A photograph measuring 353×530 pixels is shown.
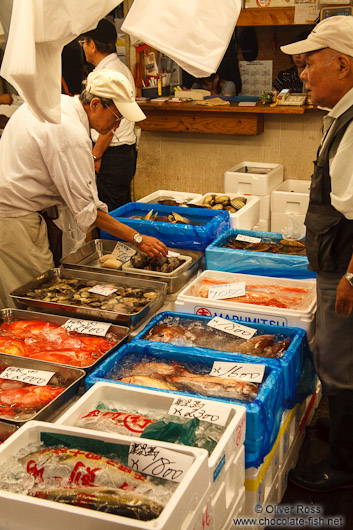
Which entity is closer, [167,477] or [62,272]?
[167,477]

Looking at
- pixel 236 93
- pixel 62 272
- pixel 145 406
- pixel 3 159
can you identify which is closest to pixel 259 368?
pixel 145 406

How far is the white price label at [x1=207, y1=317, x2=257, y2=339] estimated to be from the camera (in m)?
2.33

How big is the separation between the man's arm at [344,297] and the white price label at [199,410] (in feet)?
2.54

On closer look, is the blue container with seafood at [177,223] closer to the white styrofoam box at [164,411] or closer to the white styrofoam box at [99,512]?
the white styrofoam box at [164,411]

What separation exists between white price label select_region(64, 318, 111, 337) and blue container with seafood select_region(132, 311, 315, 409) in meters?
0.14

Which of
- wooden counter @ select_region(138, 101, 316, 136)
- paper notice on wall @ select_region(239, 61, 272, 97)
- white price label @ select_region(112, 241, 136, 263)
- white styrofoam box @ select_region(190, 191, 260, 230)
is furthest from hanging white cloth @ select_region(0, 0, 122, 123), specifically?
paper notice on wall @ select_region(239, 61, 272, 97)

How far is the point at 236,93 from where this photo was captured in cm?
593

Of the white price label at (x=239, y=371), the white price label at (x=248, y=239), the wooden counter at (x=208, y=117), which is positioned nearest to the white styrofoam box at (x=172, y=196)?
the white price label at (x=248, y=239)

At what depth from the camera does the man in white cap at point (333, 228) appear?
2197 millimetres

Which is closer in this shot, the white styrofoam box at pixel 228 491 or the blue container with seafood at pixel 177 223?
the white styrofoam box at pixel 228 491

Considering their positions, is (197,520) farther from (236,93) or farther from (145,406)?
(236,93)

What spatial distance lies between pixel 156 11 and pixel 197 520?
5.55ft

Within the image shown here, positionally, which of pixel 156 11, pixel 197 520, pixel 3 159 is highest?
pixel 156 11

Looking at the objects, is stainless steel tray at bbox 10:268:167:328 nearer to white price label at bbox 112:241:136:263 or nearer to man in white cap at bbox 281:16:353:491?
white price label at bbox 112:241:136:263
